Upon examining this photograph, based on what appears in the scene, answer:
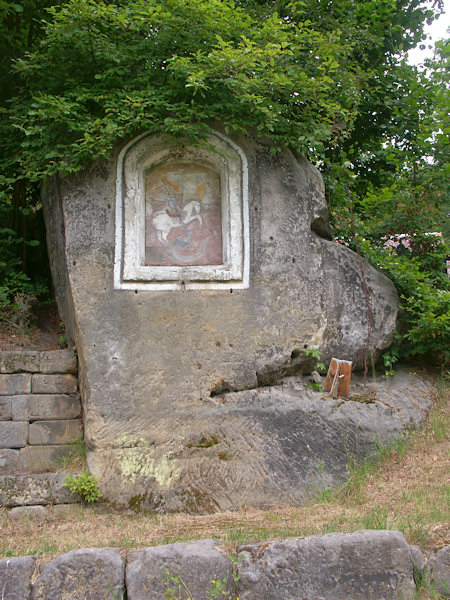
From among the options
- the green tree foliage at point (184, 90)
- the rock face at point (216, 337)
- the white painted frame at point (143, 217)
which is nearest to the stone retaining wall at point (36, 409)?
the rock face at point (216, 337)

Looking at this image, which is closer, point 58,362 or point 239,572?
point 239,572

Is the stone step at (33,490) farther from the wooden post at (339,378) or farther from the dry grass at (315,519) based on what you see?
the wooden post at (339,378)

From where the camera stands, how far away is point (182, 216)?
5992mm

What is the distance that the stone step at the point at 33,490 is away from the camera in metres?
4.84

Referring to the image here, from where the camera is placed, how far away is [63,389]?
18.0 ft

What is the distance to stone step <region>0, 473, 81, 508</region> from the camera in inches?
191

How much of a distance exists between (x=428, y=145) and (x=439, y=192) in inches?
23.6

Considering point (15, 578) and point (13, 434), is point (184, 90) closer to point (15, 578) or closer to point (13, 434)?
point (13, 434)

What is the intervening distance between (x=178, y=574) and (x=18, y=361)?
2.73 meters

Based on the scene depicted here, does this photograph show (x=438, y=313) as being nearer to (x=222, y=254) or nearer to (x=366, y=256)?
(x=366, y=256)

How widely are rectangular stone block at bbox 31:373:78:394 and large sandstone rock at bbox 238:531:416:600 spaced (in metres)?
2.56

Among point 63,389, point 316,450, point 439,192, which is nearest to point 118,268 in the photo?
point 63,389

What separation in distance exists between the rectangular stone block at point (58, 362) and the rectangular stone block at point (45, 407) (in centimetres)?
24

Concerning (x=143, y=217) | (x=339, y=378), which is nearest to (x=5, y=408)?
(x=143, y=217)
